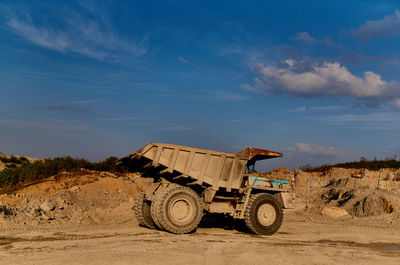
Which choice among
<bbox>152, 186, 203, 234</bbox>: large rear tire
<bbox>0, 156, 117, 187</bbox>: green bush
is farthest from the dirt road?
<bbox>0, 156, 117, 187</bbox>: green bush

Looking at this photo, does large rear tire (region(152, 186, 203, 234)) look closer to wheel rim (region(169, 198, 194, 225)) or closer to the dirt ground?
wheel rim (region(169, 198, 194, 225))

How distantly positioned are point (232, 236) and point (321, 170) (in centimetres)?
2559

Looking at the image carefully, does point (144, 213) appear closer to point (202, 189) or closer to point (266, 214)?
point (202, 189)

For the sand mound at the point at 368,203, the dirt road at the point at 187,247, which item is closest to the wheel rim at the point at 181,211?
the dirt road at the point at 187,247

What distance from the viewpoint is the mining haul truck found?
10461 mm

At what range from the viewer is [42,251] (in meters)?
7.63

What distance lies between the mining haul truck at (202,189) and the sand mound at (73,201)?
2.68m

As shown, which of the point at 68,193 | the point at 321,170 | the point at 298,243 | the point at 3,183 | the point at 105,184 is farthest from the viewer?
the point at 321,170

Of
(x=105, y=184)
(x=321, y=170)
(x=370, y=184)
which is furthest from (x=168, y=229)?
(x=321, y=170)

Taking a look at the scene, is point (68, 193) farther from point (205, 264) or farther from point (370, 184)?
point (370, 184)

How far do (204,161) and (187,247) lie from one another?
128 inches

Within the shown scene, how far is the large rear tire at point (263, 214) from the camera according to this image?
11.1 m

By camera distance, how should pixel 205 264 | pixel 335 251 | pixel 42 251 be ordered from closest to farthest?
pixel 205 264
pixel 42 251
pixel 335 251

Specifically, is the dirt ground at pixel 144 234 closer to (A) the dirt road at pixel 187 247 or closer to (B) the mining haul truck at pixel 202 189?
(A) the dirt road at pixel 187 247
